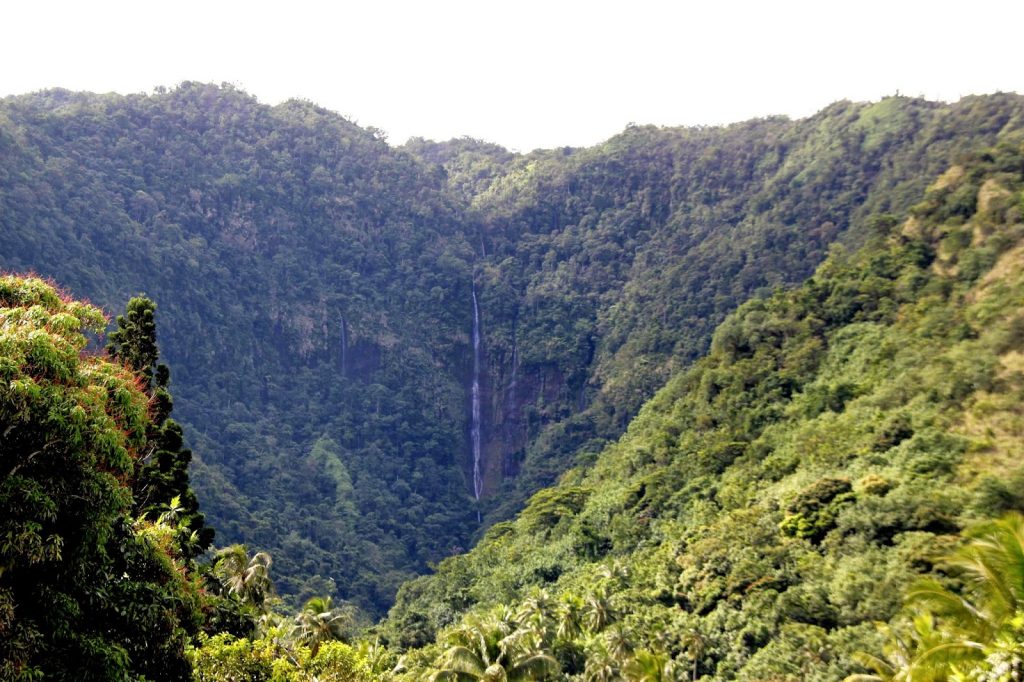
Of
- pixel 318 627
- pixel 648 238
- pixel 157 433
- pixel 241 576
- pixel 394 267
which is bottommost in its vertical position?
pixel 318 627

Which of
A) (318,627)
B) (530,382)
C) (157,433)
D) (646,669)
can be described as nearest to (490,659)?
(646,669)

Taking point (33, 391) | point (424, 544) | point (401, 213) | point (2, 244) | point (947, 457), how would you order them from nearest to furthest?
point (33, 391) < point (947, 457) < point (2, 244) < point (424, 544) < point (401, 213)

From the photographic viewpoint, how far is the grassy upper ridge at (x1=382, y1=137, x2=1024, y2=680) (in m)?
37.4

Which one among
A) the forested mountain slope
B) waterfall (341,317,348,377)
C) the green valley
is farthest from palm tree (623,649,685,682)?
waterfall (341,317,348,377)

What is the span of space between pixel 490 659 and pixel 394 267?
126345 millimetres

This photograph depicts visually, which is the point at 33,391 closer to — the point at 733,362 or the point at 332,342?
the point at 733,362

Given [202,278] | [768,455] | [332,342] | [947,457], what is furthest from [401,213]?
[947,457]

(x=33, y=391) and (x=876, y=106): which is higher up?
(x=876, y=106)

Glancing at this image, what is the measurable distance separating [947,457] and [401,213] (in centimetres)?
12644

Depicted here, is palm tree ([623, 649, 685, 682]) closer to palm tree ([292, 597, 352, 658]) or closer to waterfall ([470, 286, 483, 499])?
palm tree ([292, 597, 352, 658])

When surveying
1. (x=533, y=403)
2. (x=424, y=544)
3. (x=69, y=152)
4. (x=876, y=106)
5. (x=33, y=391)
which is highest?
(x=876, y=106)

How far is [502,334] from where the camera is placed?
149 m

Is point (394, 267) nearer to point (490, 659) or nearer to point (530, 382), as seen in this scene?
point (530, 382)

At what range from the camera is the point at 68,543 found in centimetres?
1365
